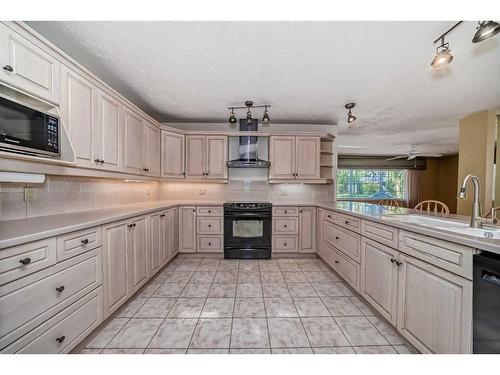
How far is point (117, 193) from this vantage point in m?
2.69

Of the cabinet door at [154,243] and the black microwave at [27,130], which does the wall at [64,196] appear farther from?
the cabinet door at [154,243]

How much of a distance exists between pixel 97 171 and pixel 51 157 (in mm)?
518

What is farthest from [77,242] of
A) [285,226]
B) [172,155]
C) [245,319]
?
[285,226]

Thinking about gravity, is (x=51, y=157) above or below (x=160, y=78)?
below

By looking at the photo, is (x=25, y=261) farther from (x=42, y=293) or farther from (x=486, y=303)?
(x=486, y=303)

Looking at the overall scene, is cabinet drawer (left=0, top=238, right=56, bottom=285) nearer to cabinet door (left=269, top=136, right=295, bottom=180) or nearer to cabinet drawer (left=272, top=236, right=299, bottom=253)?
cabinet drawer (left=272, top=236, right=299, bottom=253)

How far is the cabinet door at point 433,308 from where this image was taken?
3.47 feet

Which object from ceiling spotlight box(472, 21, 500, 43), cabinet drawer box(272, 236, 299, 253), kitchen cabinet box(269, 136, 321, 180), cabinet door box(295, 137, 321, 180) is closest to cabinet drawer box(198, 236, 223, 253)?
cabinet drawer box(272, 236, 299, 253)

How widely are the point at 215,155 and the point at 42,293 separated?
2784 millimetres

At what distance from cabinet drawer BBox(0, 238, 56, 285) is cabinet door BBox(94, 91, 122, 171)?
0.99 meters
